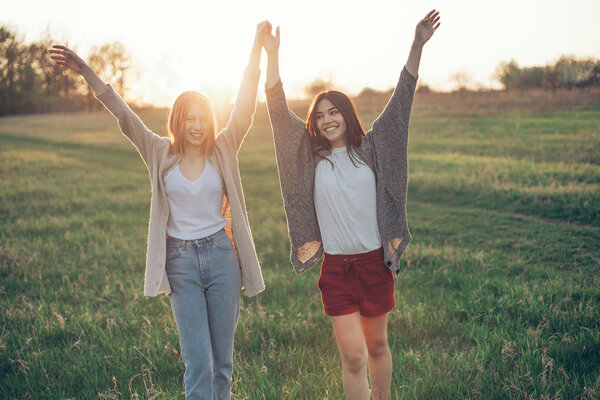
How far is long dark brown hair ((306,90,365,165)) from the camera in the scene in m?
3.18

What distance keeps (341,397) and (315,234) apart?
1272 mm

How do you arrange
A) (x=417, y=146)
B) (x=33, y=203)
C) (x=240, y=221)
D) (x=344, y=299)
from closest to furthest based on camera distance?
(x=344, y=299) → (x=240, y=221) → (x=33, y=203) → (x=417, y=146)

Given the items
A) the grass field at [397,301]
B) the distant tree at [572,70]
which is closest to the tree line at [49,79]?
the distant tree at [572,70]

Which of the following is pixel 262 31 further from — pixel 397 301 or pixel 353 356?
pixel 397 301

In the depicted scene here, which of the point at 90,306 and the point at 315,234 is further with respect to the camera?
the point at 90,306

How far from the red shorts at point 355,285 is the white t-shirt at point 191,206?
83 centimetres

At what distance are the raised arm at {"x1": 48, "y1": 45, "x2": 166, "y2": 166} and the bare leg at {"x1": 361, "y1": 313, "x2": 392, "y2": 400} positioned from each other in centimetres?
188

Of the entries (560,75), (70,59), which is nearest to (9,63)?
(560,75)

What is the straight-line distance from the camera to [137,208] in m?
12.2

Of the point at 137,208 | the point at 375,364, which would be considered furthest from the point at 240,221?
the point at 137,208

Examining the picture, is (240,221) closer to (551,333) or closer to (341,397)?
(341,397)

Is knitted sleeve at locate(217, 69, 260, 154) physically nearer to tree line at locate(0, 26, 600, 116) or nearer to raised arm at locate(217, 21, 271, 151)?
raised arm at locate(217, 21, 271, 151)

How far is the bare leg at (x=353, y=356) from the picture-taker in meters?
2.95

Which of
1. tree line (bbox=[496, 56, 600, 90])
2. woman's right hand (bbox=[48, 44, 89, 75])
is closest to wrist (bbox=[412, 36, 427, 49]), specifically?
woman's right hand (bbox=[48, 44, 89, 75])
